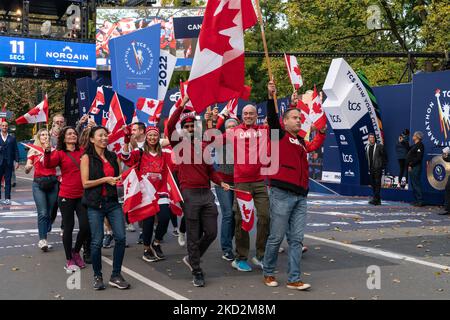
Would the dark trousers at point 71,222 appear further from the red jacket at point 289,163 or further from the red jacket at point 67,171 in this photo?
the red jacket at point 289,163

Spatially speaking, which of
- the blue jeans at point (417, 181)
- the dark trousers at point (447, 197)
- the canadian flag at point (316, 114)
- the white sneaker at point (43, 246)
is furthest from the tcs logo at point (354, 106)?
the white sneaker at point (43, 246)

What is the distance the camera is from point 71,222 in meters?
7.52

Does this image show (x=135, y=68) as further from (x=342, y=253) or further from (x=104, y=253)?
(x=342, y=253)

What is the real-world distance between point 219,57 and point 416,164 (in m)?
9.49

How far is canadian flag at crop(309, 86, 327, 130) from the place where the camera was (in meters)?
7.60

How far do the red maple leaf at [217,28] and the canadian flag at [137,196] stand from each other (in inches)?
66.7

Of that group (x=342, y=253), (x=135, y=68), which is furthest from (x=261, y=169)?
(x=135, y=68)

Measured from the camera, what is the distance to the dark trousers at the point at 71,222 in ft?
24.2

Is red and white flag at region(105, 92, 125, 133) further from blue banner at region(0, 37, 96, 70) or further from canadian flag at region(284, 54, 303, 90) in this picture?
blue banner at region(0, 37, 96, 70)

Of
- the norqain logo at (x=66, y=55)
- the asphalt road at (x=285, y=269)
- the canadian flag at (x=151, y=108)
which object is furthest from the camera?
the norqain logo at (x=66, y=55)

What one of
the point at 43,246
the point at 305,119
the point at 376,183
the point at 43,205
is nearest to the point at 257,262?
the point at 305,119

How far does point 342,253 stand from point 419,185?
7327 millimetres

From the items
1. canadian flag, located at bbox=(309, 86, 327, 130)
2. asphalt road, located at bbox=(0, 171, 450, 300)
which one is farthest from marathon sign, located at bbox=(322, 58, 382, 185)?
canadian flag, located at bbox=(309, 86, 327, 130)

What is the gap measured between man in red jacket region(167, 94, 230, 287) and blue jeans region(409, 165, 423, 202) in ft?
30.7
